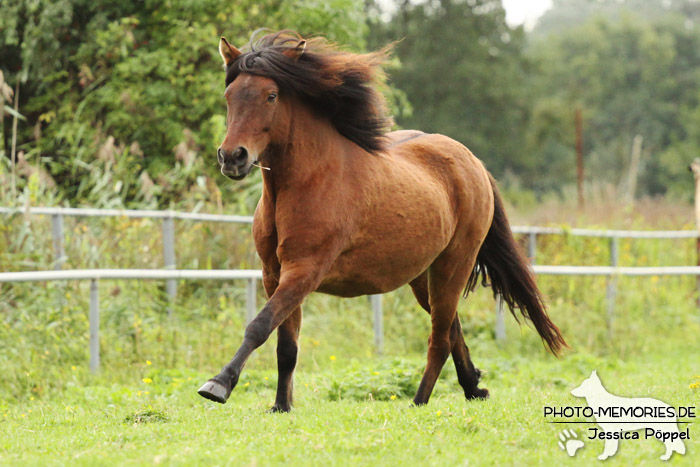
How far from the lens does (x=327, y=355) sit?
9258 millimetres

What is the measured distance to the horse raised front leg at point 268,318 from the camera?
4801mm

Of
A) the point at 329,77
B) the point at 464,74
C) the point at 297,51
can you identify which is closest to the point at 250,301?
the point at 329,77

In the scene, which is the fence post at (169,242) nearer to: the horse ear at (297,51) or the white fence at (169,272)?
the white fence at (169,272)

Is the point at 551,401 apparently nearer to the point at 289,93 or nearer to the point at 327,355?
the point at 289,93

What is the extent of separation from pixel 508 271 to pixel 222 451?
3474 mm

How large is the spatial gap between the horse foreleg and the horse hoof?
1.03 meters

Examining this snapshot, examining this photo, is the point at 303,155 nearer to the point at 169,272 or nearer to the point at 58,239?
the point at 169,272

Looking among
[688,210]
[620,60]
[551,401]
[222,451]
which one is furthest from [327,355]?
[620,60]

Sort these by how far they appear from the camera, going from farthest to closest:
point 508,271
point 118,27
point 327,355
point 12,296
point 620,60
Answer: point 620,60 < point 118,27 < point 327,355 < point 12,296 < point 508,271

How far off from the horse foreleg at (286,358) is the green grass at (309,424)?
0.48ft

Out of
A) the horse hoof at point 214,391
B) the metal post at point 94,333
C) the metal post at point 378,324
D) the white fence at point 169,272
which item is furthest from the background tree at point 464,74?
the horse hoof at point 214,391

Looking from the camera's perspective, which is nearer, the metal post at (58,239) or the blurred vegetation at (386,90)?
the metal post at (58,239)

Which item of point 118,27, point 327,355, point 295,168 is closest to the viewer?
point 295,168

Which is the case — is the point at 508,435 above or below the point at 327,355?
above
